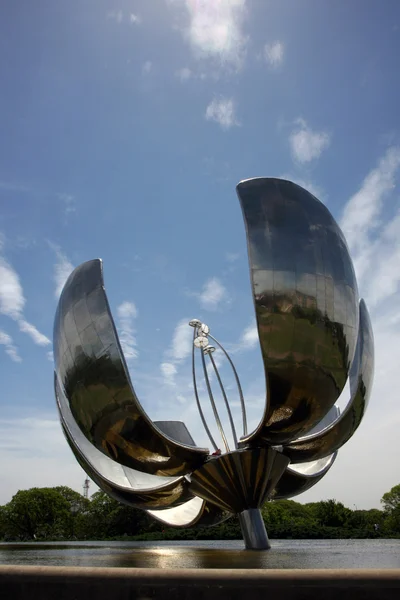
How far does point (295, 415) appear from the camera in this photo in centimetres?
870

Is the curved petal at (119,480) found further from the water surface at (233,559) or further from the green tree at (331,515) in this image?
the green tree at (331,515)

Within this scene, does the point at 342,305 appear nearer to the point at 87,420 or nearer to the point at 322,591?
the point at 87,420

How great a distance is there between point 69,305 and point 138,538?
2171 cm

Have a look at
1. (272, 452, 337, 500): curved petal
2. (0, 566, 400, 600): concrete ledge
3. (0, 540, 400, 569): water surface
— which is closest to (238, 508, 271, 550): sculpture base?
(0, 540, 400, 569): water surface

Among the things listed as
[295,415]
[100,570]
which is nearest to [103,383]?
[295,415]

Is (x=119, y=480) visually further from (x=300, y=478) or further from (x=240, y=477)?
(x=300, y=478)

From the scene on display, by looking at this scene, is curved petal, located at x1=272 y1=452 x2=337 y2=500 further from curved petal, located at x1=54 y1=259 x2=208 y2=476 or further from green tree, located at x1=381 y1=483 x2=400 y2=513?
green tree, located at x1=381 y1=483 x2=400 y2=513

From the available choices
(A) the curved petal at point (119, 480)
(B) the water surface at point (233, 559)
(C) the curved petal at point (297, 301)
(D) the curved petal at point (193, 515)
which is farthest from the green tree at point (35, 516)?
(C) the curved petal at point (297, 301)

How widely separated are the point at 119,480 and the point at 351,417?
18.8 feet

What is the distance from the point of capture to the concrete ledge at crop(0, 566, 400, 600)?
10.3 ft

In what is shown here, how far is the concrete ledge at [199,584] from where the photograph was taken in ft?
10.3

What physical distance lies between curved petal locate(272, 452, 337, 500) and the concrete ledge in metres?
9.03

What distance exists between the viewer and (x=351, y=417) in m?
10.5

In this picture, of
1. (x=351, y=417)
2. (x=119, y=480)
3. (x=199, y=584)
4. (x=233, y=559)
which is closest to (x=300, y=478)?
(x=351, y=417)
